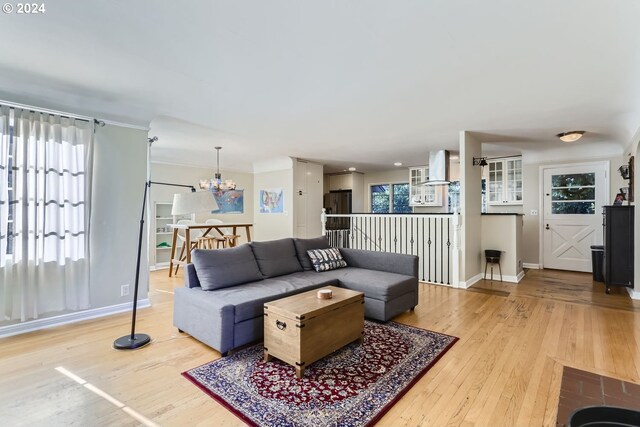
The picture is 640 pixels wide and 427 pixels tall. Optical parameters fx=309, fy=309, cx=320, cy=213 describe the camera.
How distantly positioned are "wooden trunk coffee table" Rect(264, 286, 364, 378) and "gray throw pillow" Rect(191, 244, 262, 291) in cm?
83

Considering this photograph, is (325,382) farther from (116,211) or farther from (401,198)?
(401,198)

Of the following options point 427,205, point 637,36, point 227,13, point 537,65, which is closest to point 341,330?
point 227,13

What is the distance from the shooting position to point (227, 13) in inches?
76.6

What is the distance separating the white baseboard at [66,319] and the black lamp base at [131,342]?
966 millimetres

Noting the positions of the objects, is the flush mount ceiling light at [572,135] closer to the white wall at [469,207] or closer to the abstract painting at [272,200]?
the white wall at [469,207]

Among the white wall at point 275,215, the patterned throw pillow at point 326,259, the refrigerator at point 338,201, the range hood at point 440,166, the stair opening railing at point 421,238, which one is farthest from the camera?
the refrigerator at point 338,201

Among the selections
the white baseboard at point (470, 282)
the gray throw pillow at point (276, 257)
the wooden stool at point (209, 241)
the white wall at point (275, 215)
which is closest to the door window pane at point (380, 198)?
the white wall at point (275, 215)

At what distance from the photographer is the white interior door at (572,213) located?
239 inches

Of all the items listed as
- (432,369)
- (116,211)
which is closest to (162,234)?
(116,211)

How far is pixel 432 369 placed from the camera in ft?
7.99

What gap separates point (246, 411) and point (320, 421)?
1.54ft

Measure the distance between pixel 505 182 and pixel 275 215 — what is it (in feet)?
17.6

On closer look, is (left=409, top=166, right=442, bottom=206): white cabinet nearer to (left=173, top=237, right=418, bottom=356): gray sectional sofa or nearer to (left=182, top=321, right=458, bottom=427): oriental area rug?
(left=173, top=237, right=418, bottom=356): gray sectional sofa

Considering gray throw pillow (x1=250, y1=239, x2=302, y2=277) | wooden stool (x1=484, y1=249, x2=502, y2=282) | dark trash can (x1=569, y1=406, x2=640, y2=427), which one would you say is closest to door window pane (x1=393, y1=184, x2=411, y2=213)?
wooden stool (x1=484, y1=249, x2=502, y2=282)
